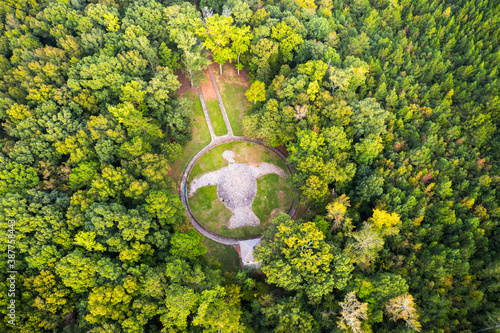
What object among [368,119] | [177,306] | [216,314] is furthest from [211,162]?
[368,119]

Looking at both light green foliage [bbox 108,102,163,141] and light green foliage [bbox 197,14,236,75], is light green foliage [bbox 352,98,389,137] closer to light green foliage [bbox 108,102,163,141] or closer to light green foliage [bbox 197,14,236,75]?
light green foliage [bbox 197,14,236,75]

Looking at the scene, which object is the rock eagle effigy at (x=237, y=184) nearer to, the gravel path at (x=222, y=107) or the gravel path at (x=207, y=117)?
the gravel path at (x=207, y=117)

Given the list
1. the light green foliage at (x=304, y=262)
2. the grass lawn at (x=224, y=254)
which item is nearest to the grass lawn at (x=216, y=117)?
the grass lawn at (x=224, y=254)

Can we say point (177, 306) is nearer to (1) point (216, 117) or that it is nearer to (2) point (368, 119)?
(1) point (216, 117)

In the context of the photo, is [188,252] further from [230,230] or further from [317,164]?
[317,164]

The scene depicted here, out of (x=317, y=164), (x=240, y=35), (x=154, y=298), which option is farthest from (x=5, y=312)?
(x=240, y=35)
